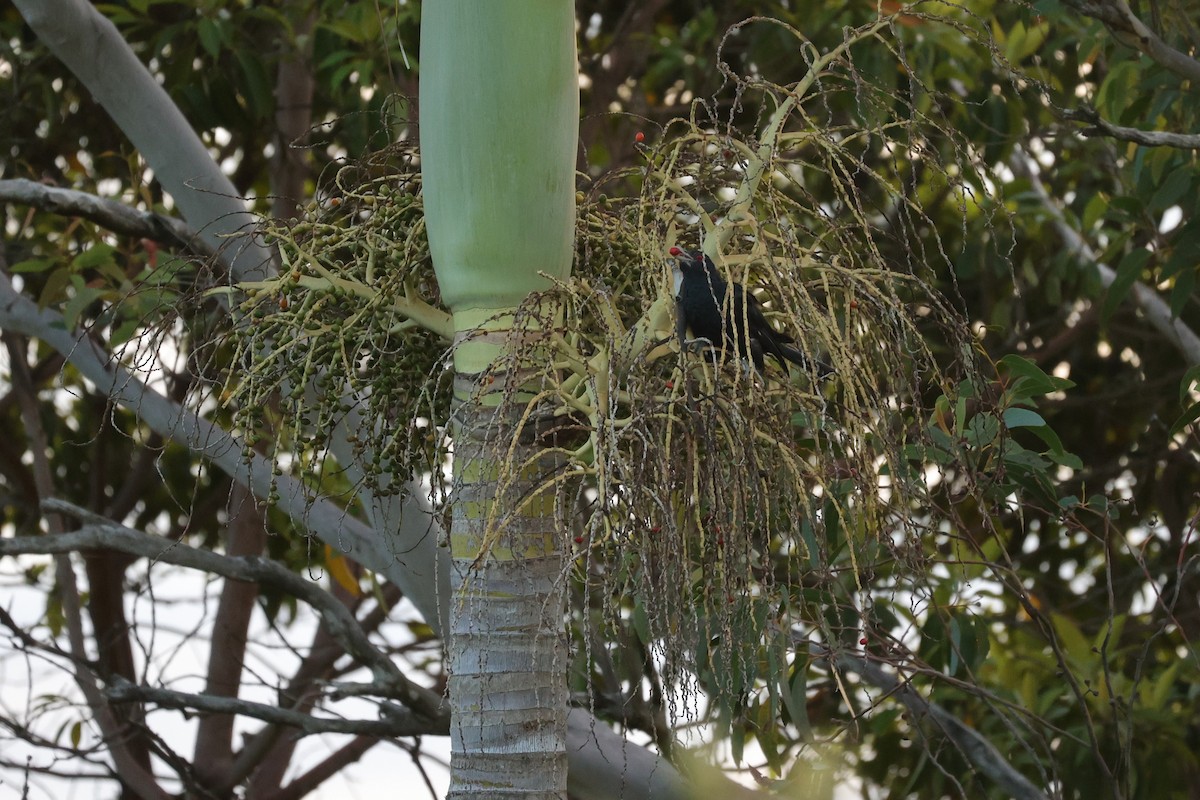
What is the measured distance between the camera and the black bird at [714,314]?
1.20m

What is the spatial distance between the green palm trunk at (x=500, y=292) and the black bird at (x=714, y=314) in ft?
0.40

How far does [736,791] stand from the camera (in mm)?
1779

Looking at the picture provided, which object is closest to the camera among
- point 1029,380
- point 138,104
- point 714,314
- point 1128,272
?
point 714,314

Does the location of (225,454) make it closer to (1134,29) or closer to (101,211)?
(101,211)

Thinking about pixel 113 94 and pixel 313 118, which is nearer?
pixel 113 94

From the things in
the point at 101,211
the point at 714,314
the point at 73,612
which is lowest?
the point at 714,314

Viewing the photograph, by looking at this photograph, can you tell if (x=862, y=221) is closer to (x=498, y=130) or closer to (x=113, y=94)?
(x=498, y=130)

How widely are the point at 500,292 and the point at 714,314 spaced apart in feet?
0.66

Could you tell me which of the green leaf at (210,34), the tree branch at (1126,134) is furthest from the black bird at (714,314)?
the green leaf at (210,34)

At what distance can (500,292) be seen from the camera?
1.26 meters

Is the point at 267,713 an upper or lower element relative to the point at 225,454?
lower

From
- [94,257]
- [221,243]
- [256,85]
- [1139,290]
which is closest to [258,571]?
[221,243]

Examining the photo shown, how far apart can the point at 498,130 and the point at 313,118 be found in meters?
2.52

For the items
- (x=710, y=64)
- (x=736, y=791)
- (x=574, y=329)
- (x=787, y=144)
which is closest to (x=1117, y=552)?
(x=710, y=64)
